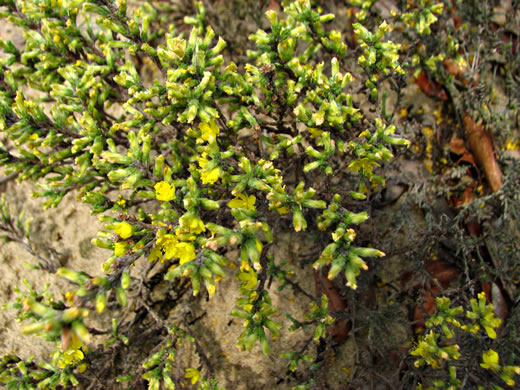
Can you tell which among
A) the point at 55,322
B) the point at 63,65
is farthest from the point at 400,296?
the point at 63,65

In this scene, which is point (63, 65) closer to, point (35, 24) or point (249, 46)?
point (35, 24)

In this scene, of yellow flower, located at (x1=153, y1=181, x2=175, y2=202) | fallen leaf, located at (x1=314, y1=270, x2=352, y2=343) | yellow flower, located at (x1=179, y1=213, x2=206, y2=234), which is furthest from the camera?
fallen leaf, located at (x1=314, y1=270, x2=352, y2=343)

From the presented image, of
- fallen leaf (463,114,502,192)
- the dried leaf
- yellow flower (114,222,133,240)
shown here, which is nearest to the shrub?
yellow flower (114,222,133,240)

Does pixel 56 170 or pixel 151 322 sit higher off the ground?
pixel 56 170

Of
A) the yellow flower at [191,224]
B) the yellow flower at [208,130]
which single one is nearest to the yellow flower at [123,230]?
the yellow flower at [191,224]

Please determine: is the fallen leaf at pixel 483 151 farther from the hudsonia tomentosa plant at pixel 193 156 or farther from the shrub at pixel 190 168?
the hudsonia tomentosa plant at pixel 193 156

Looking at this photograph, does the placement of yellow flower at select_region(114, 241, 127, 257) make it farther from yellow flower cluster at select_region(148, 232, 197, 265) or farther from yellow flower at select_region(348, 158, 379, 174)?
yellow flower at select_region(348, 158, 379, 174)

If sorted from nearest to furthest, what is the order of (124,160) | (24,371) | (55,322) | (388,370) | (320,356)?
1. (55,322)
2. (124,160)
3. (24,371)
4. (320,356)
5. (388,370)

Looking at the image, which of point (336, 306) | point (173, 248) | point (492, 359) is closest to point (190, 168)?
point (173, 248)
